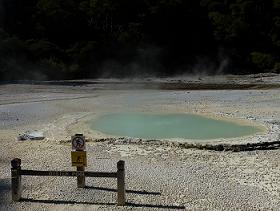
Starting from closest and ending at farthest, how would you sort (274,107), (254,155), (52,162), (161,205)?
(161,205), (52,162), (254,155), (274,107)

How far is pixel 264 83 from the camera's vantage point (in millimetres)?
35344

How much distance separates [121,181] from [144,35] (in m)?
39.1

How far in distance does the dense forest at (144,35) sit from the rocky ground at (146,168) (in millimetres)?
22307

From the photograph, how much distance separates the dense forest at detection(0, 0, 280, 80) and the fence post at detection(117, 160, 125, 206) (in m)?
33.4

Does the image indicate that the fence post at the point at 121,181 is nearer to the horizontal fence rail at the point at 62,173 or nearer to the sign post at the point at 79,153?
the horizontal fence rail at the point at 62,173

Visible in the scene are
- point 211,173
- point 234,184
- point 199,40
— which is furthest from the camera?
point 199,40

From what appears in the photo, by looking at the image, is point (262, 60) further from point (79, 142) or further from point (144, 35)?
point (79, 142)

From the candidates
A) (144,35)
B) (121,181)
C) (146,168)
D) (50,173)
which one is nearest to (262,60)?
(144,35)

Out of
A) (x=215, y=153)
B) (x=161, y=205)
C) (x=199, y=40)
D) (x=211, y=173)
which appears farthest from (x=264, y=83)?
(x=161, y=205)

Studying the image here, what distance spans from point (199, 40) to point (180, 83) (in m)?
12.3

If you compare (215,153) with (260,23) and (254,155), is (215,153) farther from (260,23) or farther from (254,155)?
(260,23)

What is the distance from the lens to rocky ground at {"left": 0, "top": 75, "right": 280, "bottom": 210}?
9141 millimetres

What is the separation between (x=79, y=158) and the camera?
9289mm

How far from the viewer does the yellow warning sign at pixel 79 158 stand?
928 centimetres
